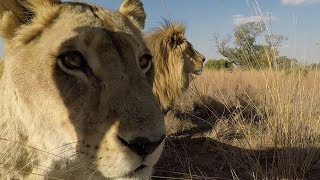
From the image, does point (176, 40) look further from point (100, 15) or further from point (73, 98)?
point (73, 98)

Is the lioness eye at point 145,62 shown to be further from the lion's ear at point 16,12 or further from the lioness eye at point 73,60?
the lion's ear at point 16,12

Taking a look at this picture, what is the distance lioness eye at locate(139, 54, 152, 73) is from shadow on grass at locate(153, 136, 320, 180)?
95cm

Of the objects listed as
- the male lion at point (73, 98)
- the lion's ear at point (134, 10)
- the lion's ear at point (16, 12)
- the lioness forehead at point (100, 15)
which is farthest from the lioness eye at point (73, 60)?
the lion's ear at point (134, 10)

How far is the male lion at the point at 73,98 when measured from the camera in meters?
2.17

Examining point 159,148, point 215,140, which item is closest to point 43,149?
point 159,148

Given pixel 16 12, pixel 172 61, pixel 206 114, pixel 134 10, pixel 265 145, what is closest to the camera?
pixel 16 12

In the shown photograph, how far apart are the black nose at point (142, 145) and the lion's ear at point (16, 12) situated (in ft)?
3.70

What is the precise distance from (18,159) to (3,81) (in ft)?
1.63

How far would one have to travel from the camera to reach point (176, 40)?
843 cm

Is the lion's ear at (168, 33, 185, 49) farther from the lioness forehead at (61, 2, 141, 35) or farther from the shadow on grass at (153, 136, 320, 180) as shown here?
the lioness forehead at (61, 2, 141, 35)

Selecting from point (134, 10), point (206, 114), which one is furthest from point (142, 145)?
point (206, 114)

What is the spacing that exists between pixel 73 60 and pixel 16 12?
591 mm

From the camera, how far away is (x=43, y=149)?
256cm

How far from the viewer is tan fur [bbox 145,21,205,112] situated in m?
8.12
